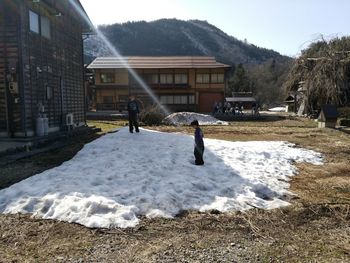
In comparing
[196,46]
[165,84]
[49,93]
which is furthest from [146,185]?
[196,46]

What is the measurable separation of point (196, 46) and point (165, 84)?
3322 inches

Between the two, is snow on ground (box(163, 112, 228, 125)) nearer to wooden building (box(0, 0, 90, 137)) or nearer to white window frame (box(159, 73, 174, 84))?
wooden building (box(0, 0, 90, 137))

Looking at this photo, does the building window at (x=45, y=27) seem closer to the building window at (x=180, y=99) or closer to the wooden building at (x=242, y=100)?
the building window at (x=180, y=99)

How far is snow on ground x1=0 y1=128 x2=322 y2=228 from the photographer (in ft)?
18.0

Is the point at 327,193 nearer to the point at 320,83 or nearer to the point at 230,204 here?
the point at 230,204

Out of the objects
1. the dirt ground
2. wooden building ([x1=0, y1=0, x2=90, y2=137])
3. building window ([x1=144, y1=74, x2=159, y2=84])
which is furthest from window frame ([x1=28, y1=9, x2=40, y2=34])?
building window ([x1=144, y1=74, x2=159, y2=84])

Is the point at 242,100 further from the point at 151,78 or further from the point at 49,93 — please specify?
the point at 49,93

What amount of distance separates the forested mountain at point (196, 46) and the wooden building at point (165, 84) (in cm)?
3486

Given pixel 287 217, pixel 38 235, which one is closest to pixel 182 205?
pixel 287 217

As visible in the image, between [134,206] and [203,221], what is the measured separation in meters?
1.15

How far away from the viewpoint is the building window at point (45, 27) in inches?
538

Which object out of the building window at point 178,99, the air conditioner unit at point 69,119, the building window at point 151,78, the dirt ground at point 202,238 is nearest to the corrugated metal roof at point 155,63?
the building window at point 151,78

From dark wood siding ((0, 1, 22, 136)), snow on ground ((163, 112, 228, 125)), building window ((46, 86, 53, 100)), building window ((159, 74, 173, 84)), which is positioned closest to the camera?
dark wood siding ((0, 1, 22, 136))

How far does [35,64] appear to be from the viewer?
1275cm
